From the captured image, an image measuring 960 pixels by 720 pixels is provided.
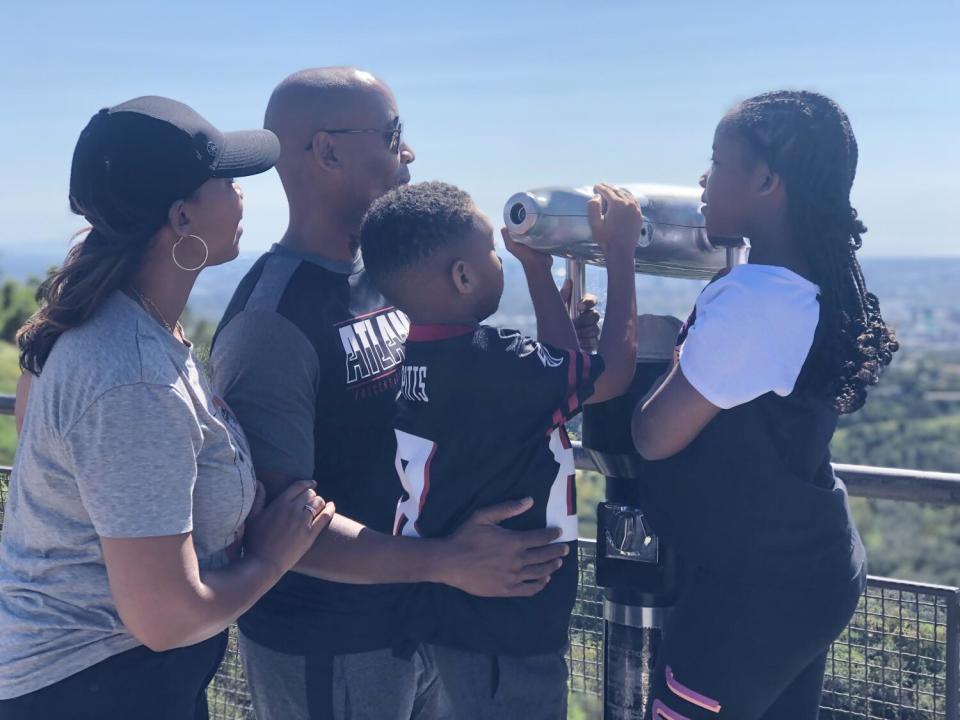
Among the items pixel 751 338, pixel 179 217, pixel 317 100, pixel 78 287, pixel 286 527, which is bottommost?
pixel 286 527

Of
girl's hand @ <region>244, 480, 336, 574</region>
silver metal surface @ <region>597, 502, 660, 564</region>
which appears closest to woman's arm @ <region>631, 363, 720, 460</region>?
silver metal surface @ <region>597, 502, 660, 564</region>

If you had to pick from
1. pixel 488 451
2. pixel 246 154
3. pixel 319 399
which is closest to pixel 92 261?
pixel 246 154

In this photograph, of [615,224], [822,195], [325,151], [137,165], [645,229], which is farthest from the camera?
[325,151]

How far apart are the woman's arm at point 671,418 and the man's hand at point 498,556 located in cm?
27

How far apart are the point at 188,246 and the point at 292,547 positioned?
1.99ft

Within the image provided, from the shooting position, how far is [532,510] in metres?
2.13

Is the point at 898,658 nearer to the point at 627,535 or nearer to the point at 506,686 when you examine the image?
the point at 627,535

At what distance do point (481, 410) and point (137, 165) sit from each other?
0.78 meters

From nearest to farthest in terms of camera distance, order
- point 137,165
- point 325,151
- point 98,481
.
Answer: point 98,481, point 137,165, point 325,151

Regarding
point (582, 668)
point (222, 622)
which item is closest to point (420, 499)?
point (222, 622)

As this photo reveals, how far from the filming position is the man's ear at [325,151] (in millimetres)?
2434

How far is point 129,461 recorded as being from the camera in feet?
5.66

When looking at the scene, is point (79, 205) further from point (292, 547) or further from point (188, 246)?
point (292, 547)

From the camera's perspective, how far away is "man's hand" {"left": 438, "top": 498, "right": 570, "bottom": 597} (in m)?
2.07
